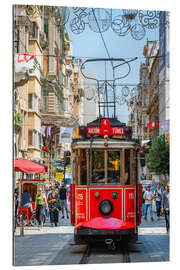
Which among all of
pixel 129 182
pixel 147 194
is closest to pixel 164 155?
pixel 129 182

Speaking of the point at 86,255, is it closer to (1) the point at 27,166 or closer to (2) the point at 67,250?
(2) the point at 67,250

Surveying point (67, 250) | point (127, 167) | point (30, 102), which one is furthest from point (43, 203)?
point (127, 167)

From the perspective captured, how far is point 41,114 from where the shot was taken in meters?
13.2

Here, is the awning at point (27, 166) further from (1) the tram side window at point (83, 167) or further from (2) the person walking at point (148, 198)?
(2) the person walking at point (148, 198)

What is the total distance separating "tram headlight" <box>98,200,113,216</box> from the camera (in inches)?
430

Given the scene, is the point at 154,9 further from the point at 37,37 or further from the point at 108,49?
the point at 37,37

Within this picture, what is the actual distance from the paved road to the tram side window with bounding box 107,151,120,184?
142 centimetres

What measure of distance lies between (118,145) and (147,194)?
22.8 ft

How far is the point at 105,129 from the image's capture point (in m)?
11.3

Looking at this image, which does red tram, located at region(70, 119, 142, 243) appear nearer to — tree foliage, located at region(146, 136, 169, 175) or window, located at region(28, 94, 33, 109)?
tree foliage, located at region(146, 136, 169, 175)

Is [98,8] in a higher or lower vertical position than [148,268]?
higher

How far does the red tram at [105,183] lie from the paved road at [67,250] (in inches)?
14.8

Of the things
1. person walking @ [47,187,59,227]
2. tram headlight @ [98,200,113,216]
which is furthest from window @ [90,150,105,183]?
person walking @ [47,187,59,227]

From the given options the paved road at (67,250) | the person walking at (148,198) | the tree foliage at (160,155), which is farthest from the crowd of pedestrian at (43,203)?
the tree foliage at (160,155)
